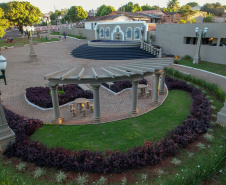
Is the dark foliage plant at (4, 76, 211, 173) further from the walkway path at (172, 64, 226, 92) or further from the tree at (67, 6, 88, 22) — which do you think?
the tree at (67, 6, 88, 22)

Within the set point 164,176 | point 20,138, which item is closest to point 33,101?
point 20,138

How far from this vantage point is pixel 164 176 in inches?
232

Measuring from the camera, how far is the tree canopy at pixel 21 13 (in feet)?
125

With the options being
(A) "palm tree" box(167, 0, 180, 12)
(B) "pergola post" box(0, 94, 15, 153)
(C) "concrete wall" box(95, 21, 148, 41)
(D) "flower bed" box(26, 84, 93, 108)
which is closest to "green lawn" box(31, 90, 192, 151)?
(B) "pergola post" box(0, 94, 15, 153)

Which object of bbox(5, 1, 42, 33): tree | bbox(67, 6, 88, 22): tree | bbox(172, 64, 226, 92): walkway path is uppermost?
bbox(67, 6, 88, 22): tree

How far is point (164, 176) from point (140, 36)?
26.2m

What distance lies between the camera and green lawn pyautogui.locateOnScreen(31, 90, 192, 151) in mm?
→ 7516

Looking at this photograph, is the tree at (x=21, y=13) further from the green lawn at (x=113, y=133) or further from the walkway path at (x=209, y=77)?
the green lawn at (x=113, y=133)

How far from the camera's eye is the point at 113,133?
8.26 m

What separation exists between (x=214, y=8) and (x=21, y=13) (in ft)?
182

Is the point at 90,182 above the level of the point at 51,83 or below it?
below

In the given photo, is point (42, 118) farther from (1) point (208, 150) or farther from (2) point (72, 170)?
(1) point (208, 150)

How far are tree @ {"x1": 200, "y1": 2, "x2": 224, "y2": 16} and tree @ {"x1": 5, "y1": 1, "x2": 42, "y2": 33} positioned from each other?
A: 167 ft

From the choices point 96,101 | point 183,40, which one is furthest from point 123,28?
point 96,101
